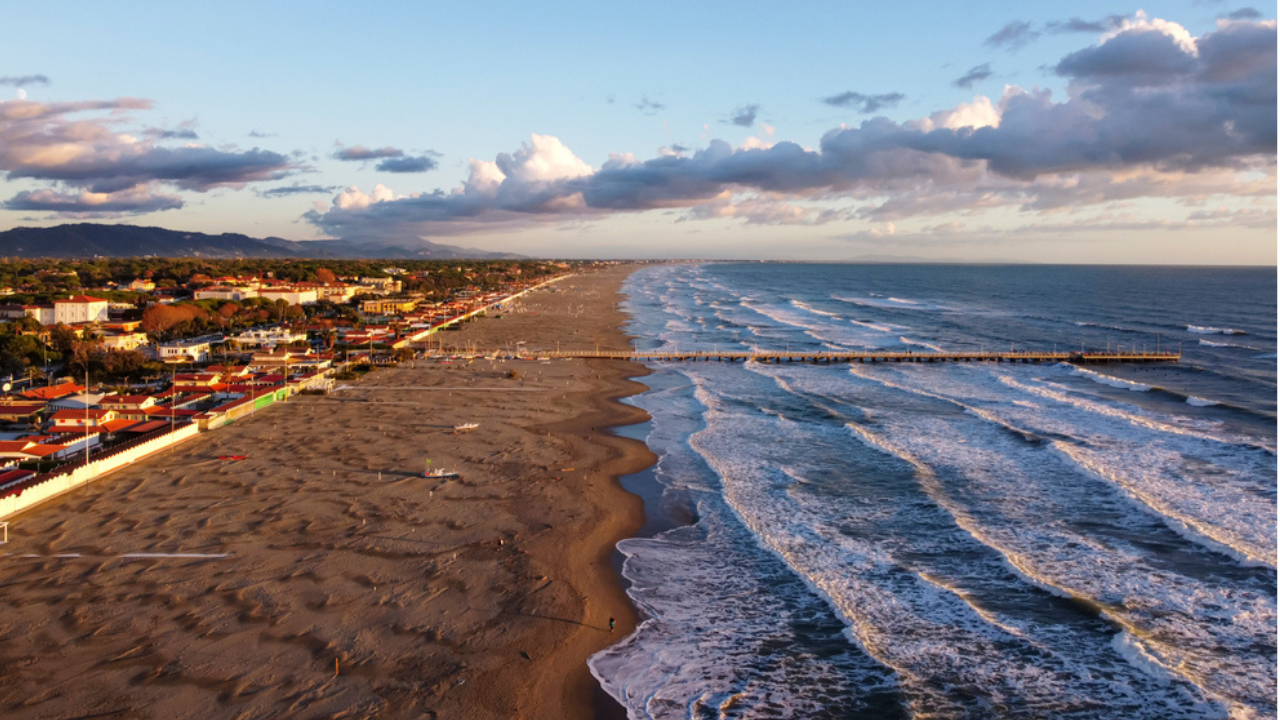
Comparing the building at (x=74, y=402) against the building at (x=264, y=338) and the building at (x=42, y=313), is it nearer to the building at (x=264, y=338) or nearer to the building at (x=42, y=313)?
the building at (x=264, y=338)

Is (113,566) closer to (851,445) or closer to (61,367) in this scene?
(851,445)

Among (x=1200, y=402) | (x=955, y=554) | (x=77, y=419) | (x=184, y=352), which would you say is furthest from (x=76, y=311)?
(x=1200, y=402)

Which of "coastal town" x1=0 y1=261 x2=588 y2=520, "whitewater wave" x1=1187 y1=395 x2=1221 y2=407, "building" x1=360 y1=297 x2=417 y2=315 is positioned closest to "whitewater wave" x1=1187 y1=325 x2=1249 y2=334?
"whitewater wave" x1=1187 y1=395 x2=1221 y2=407

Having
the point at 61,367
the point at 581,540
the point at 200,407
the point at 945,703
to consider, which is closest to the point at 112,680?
the point at 581,540

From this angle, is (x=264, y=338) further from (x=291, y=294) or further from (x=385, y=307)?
(x=291, y=294)

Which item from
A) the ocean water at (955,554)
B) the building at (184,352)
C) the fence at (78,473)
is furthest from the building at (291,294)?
the fence at (78,473)

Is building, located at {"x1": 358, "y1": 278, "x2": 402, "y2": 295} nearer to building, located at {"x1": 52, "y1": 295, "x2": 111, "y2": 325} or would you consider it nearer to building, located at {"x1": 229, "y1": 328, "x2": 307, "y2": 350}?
building, located at {"x1": 52, "y1": 295, "x2": 111, "y2": 325}

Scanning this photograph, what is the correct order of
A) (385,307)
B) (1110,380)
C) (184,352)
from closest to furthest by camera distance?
(1110,380) < (184,352) < (385,307)
